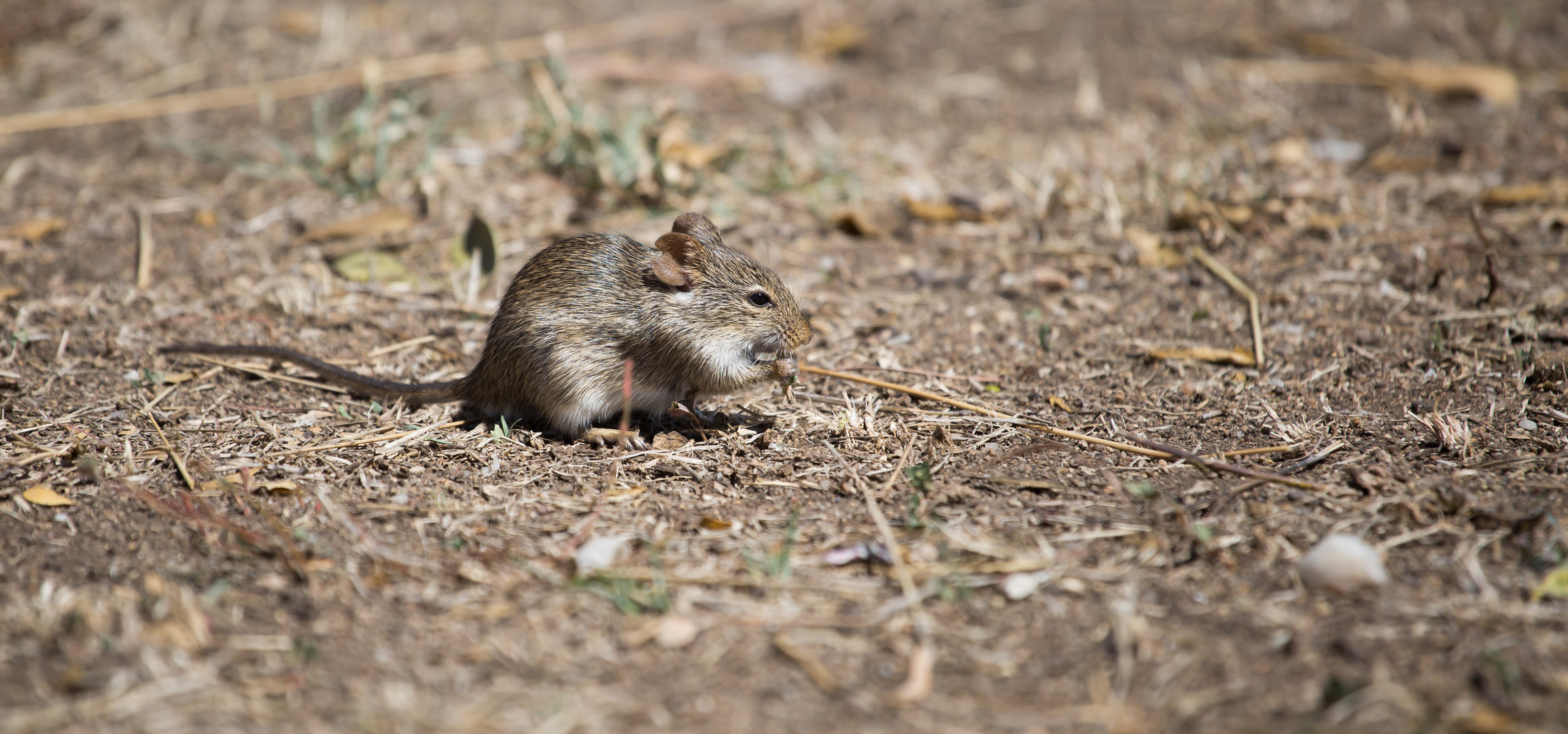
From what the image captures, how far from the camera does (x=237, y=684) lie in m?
2.60

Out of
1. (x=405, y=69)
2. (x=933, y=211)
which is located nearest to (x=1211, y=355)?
(x=933, y=211)

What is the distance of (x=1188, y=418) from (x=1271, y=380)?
0.50 m

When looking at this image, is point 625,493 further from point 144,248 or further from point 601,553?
point 144,248

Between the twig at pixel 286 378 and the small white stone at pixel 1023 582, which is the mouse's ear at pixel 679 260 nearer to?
the twig at pixel 286 378

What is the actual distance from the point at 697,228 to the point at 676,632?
1.82 m

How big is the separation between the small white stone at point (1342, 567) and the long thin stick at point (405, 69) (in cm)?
553

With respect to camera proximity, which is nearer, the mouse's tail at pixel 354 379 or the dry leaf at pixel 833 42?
the mouse's tail at pixel 354 379

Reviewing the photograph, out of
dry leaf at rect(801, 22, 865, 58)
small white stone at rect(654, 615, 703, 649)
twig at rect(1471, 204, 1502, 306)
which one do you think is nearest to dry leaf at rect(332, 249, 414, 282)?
small white stone at rect(654, 615, 703, 649)

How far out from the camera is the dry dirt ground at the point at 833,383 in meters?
2.67

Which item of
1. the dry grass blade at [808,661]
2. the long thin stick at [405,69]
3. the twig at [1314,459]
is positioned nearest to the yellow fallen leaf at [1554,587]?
the twig at [1314,459]

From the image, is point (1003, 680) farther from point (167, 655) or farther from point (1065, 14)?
point (1065, 14)

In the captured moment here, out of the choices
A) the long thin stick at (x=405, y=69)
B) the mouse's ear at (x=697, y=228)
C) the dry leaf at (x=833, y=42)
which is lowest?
the mouse's ear at (x=697, y=228)

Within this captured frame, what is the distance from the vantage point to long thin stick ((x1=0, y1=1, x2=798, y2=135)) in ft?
21.6

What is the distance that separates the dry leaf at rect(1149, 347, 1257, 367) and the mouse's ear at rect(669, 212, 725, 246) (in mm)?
1886
